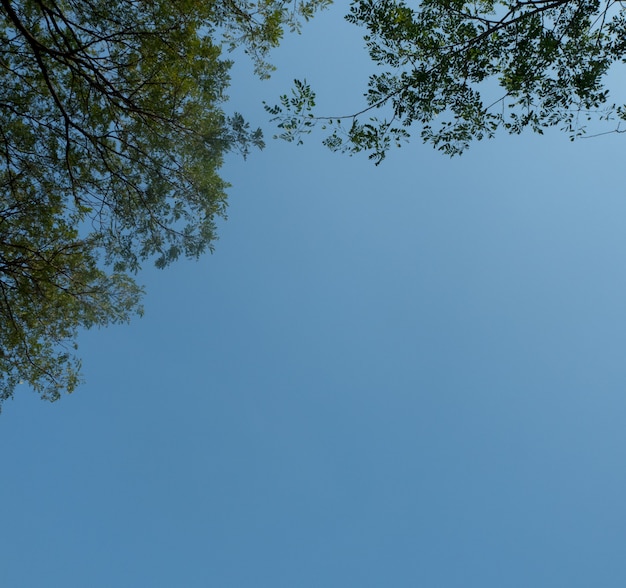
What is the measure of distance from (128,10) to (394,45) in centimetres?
563

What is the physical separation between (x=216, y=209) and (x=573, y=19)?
8071 millimetres

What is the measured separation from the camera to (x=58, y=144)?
468 inches

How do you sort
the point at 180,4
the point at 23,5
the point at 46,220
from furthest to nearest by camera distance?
the point at 46,220 → the point at 23,5 → the point at 180,4

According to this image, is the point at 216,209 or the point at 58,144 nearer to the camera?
the point at 58,144

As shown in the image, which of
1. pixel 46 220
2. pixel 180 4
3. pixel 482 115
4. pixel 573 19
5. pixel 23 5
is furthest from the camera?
pixel 46 220

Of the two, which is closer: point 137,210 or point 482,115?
point 482,115

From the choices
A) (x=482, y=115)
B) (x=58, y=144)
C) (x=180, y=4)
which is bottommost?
(x=58, y=144)

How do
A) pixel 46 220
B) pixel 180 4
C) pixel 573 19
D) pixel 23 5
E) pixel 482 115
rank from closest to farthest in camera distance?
pixel 573 19 → pixel 482 115 → pixel 180 4 → pixel 23 5 → pixel 46 220

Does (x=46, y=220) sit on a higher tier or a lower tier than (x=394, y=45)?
lower

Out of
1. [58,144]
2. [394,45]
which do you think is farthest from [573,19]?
[58,144]

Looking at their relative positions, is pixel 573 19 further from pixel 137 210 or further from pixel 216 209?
pixel 137 210

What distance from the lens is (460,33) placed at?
9.55 meters

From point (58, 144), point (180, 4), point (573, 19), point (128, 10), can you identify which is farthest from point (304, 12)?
point (58, 144)

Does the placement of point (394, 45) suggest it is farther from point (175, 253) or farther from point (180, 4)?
point (175, 253)
